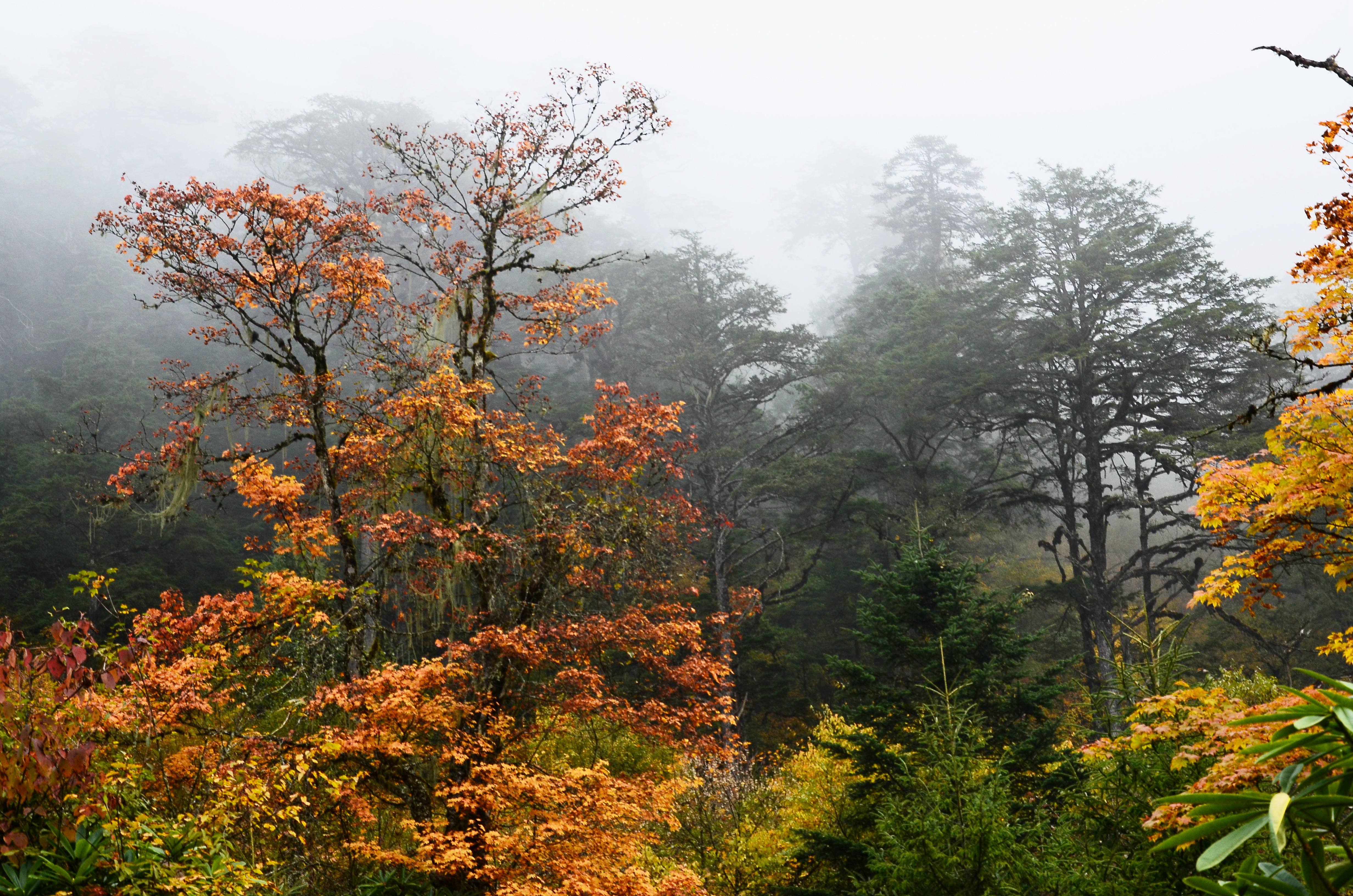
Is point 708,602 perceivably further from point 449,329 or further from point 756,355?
point 449,329

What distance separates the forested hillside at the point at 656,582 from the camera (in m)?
5.11

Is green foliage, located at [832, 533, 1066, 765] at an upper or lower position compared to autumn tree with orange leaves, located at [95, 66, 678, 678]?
lower

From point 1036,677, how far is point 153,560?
19469 millimetres

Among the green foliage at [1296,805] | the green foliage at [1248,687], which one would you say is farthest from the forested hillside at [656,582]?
the green foliage at [1248,687]

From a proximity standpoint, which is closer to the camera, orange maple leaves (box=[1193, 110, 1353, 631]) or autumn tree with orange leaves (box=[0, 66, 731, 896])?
orange maple leaves (box=[1193, 110, 1353, 631])

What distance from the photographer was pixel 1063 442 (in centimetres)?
1773

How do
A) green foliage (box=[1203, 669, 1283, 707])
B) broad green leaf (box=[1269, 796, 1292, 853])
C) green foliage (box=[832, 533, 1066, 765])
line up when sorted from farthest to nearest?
green foliage (box=[832, 533, 1066, 765]), green foliage (box=[1203, 669, 1283, 707]), broad green leaf (box=[1269, 796, 1292, 853])

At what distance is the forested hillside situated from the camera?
511 centimetres

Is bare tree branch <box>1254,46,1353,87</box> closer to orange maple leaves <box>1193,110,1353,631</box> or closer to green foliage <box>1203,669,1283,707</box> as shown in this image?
orange maple leaves <box>1193,110,1353,631</box>

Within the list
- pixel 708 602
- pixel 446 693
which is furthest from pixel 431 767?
pixel 708 602

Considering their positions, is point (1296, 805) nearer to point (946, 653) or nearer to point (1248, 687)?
point (1248, 687)

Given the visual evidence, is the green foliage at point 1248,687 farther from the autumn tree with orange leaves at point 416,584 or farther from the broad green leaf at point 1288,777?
the broad green leaf at point 1288,777

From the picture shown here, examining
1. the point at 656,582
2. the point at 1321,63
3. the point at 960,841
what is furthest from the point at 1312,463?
the point at 656,582

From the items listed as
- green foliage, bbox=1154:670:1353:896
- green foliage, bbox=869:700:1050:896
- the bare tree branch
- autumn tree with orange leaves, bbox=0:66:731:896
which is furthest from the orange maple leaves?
autumn tree with orange leaves, bbox=0:66:731:896
